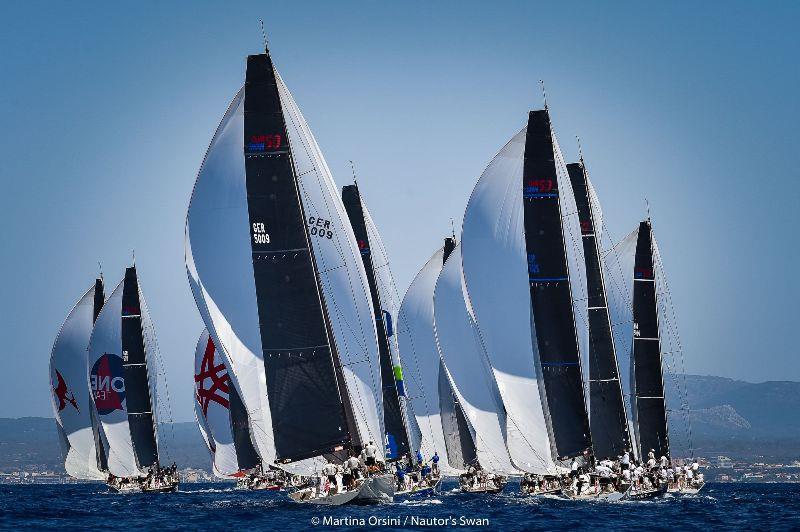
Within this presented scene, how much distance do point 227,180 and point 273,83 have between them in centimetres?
363

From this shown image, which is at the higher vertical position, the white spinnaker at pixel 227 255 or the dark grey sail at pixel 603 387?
the white spinnaker at pixel 227 255

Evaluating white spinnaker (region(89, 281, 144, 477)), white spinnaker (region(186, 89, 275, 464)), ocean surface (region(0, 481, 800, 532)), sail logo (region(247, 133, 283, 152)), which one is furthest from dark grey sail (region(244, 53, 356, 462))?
white spinnaker (region(89, 281, 144, 477))

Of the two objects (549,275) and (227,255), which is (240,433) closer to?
(549,275)

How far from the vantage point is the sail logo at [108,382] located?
70250 millimetres

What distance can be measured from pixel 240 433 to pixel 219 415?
175 inches

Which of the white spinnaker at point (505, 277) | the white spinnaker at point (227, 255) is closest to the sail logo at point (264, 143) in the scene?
the white spinnaker at point (227, 255)

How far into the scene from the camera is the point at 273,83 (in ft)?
144

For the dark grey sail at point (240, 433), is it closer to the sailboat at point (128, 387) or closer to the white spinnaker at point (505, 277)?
the sailboat at point (128, 387)

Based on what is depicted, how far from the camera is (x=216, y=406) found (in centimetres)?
7525

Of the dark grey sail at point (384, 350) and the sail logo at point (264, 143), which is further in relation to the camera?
the dark grey sail at point (384, 350)

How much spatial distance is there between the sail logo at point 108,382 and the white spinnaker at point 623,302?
26.6 meters

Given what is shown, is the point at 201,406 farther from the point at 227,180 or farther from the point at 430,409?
the point at 227,180

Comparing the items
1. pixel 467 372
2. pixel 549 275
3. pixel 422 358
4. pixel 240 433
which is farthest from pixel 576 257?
pixel 240 433

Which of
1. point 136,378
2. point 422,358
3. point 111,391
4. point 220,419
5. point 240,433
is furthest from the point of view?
point 220,419
